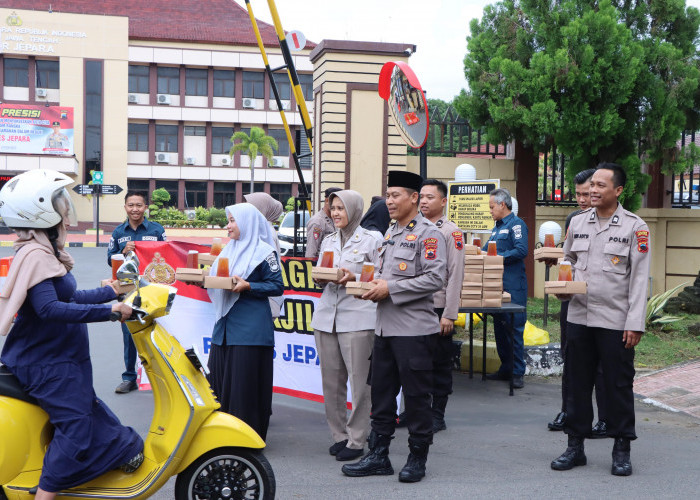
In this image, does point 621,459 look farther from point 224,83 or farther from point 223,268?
point 224,83

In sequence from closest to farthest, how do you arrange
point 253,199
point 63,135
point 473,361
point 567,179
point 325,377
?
point 325,377 → point 253,199 → point 473,361 → point 567,179 → point 63,135

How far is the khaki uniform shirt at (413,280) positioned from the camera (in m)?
4.86

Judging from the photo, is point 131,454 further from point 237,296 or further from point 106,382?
point 106,382

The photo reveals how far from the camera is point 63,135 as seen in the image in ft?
163

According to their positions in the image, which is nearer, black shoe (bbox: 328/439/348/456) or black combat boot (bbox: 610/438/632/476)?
black combat boot (bbox: 610/438/632/476)

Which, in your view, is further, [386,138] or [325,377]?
[386,138]

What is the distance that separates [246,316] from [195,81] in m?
51.3

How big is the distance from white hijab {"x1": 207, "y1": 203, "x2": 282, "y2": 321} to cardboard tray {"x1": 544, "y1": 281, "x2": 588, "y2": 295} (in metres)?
1.86

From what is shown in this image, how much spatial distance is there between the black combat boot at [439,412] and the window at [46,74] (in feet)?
166

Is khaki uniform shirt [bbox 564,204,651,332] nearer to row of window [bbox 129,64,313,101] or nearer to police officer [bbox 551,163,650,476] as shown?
police officer [bbox 551,163,650,476]

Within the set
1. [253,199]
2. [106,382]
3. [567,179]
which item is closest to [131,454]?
[253,199]

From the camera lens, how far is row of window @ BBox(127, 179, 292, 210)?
5381 centimetres

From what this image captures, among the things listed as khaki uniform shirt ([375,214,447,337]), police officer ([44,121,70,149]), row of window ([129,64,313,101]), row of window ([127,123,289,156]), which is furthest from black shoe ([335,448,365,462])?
row of window ([127,123,289,156])

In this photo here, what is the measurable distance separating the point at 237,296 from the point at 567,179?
8.66 m
